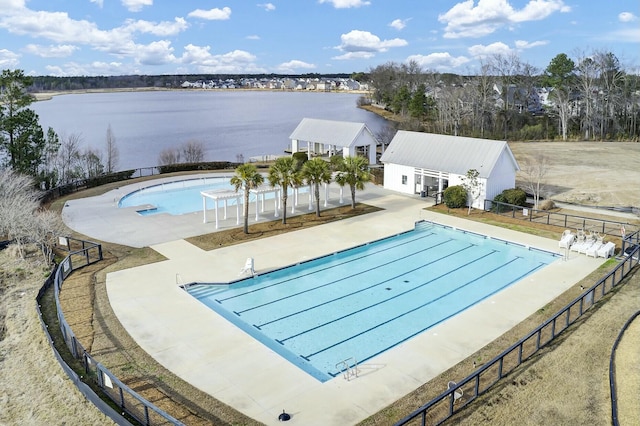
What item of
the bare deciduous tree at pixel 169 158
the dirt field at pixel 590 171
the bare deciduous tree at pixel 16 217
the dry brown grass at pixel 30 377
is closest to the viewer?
the dry brown grass at pixel 30 377

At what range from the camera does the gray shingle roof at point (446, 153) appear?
1171 inches

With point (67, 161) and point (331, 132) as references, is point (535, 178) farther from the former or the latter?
point (67, 161)

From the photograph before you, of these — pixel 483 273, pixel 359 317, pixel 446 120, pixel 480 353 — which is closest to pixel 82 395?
pixel 359 317

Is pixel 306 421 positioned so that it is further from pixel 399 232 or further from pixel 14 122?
pixel 14 122

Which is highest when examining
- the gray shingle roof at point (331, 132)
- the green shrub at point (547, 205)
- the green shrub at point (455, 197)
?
the gray shingle roof at point (331, 132)

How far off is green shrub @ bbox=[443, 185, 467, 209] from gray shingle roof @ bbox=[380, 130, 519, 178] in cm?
121

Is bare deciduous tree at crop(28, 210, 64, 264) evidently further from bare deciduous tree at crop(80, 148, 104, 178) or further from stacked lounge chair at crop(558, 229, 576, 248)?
stacked lounge chair at crop(558, 229, 576, 248)

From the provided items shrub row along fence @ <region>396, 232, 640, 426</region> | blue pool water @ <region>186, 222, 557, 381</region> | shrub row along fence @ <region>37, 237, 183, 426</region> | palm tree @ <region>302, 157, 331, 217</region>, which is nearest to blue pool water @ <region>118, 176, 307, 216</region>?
palm tree @ <region>302, 157, 331, 217</region>

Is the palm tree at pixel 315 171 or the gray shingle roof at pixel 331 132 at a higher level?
the gray shingle roof at pixel 331 132

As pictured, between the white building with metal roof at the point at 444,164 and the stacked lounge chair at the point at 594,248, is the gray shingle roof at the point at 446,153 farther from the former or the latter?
the stacked lounge chair at the point at 594,248

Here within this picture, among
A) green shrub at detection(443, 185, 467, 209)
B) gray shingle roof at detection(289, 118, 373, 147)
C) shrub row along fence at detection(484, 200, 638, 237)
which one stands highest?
gray shingle roof at detection(289, 118, 373, 147)

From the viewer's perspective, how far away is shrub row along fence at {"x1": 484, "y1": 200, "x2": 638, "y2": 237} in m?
25.2

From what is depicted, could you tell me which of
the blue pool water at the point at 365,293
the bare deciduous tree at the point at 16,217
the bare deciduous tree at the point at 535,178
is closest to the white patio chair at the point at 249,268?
the blue pool water at the point at 365,293

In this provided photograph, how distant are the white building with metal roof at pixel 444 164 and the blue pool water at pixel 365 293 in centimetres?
592
